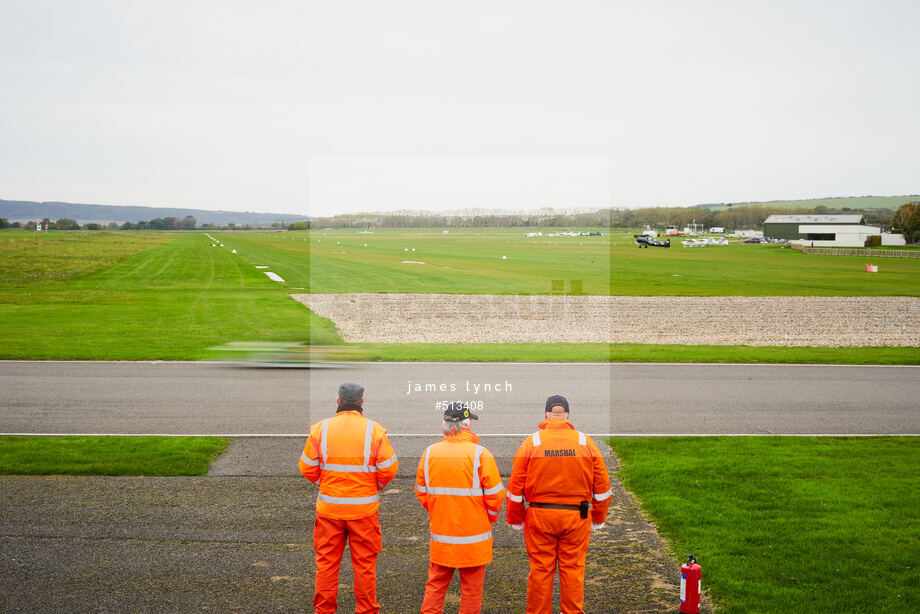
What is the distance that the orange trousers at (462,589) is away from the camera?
5.84 meters

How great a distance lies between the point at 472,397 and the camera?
48.4 ft

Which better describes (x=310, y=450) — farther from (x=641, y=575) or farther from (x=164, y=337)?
(x=164, y=337)

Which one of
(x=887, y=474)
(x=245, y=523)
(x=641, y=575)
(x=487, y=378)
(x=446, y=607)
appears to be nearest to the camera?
(x=446, y=607)

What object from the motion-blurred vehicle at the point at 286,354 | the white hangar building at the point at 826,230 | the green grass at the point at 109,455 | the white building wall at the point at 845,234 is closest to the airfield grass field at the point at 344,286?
the motion-blurred vehicle at the point at 286,354

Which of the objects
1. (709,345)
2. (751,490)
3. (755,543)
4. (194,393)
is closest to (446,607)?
(755,543)

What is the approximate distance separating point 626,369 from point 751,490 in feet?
30.1

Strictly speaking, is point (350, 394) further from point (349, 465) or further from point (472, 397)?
point (472, 397)

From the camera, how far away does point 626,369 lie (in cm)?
1898

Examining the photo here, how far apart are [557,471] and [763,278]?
163 feet

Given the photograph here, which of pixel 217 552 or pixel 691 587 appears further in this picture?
pixel 217 552

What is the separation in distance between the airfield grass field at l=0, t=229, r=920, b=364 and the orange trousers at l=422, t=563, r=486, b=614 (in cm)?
732

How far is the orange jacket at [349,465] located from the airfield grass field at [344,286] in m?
6.93

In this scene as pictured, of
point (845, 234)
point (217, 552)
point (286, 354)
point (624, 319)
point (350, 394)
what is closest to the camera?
point (350, 394)

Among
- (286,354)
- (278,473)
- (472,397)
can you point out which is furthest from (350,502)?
(286,354)
